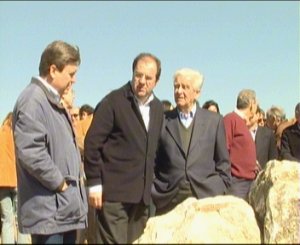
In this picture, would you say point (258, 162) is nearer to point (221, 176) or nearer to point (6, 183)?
point (221, 176)

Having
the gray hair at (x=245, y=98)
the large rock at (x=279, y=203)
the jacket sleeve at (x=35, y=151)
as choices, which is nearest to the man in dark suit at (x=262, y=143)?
the gray hair at (x=245, y=98)

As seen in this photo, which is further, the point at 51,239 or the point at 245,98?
the point at 245,98

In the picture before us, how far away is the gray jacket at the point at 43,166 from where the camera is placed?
14.4ft

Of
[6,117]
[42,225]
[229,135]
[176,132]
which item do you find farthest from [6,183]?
[42,225]

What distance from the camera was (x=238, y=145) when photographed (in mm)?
7293

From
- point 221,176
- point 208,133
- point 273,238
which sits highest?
point 208,133

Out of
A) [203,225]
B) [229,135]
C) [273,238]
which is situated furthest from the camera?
[229,135]

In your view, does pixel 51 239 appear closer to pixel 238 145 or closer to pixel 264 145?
pixel 238 145

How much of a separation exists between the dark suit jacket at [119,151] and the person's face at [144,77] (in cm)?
7

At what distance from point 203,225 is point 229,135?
303 cm

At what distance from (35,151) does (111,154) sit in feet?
2.93

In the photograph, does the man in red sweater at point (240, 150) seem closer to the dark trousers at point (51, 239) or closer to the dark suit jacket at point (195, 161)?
the dark suit jacket at point (195, 161)

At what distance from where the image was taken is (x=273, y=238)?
5.14 m

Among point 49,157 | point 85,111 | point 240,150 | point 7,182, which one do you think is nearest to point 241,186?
point 240,150
